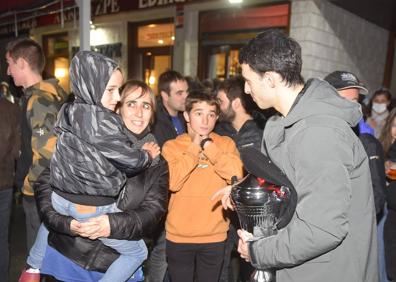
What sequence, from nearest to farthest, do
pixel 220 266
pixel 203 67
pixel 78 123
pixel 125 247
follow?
pixel 78 123 → pixel 125 247 → pixel 220 266 → pixel 203 67

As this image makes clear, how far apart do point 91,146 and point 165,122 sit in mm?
1682

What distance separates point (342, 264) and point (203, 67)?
6327 mm

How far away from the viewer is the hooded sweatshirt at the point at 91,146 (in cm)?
188

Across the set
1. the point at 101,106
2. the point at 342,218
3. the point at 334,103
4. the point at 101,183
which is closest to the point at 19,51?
the point at 101,106

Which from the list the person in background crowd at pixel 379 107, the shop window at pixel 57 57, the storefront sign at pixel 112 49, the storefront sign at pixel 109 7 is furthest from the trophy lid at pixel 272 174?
the shop window at pixel 57 57

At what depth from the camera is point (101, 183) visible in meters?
1.91

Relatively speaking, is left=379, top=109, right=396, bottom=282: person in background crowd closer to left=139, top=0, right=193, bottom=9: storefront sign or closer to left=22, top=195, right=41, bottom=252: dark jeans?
left=22, top=195, right=41, bottom=252: dark jeans

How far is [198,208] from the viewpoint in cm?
276

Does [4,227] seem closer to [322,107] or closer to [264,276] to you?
[264,276]

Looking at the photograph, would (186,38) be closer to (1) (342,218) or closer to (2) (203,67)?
(2) (203,67)

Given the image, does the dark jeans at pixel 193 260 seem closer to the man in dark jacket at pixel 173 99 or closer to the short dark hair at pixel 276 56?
the man in dark jacket at pixel 173 99

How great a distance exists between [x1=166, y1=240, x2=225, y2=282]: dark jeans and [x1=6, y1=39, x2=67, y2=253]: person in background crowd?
1158 mm

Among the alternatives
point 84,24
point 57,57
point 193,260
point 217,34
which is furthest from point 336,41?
point 57,57

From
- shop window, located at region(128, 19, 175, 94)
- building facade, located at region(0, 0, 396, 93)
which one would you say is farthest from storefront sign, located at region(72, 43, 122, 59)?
shop window, located at region(128, 19, 175, 94)
